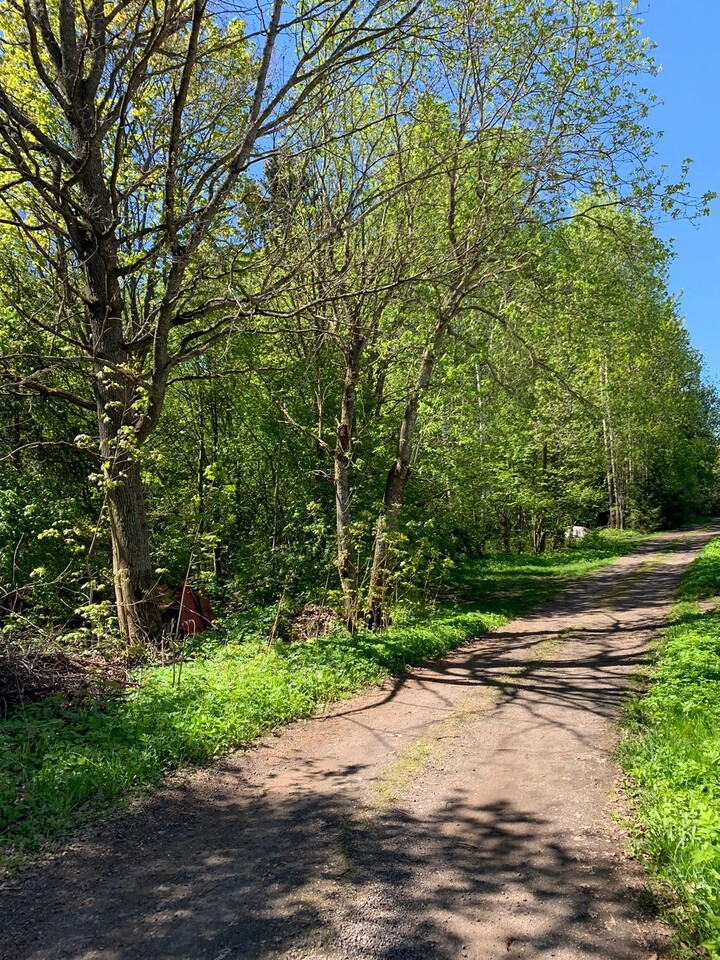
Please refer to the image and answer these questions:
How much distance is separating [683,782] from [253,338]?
11782 mm

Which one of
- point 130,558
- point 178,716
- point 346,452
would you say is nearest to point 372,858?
point 178,716

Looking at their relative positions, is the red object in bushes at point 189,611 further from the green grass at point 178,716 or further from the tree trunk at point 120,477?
the tree trunk at point 120,477

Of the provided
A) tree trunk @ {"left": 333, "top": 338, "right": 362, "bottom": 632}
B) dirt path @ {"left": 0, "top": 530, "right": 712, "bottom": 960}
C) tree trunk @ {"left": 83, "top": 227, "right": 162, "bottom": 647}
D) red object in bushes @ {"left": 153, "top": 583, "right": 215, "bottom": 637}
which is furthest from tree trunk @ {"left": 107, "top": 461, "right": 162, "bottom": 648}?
tree trunk @ {"left": 333, "top": 338, "right": 362, "bottom": 632}

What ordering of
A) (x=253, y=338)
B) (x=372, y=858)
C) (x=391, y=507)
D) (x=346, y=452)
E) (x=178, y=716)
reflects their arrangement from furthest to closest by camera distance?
(x=253, y=338) < (x=346, y=452) < (x=391, y=507) < (x=178, y=716) < (x=372, y=858)

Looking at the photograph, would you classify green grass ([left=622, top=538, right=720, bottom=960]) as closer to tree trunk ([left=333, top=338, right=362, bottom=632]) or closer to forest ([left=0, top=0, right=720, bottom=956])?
forest ([left=0, top=0, right=720, bottom=956])

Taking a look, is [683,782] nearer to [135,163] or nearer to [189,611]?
[189,611]

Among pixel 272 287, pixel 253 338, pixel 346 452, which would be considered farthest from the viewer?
pixel 253 338

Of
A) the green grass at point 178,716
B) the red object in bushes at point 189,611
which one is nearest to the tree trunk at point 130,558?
the green grass at point 178,716

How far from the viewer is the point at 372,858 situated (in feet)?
12.5

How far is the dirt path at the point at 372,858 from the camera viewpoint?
10.1 ft

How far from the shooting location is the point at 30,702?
19.8 ft

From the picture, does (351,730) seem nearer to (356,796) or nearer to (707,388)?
(356,796)

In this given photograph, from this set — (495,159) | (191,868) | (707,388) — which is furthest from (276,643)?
(707,388)

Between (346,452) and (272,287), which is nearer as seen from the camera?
(272,287)
